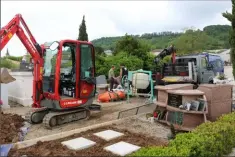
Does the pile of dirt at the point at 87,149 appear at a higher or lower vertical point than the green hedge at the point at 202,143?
lower

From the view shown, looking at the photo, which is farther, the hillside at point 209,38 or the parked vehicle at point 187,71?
the hillside at point 209,38

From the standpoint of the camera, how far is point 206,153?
4.65 meters

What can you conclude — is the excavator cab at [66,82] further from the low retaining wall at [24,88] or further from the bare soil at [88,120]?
the low retaining wall at [24,88]

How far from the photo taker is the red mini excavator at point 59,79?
7621 mm

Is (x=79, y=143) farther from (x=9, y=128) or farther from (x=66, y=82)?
(x=66, y=82)

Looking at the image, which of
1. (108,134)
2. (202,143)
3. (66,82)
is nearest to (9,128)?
(66,82)

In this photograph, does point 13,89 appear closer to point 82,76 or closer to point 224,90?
point 82,76

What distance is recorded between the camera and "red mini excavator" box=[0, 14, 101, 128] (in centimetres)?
762

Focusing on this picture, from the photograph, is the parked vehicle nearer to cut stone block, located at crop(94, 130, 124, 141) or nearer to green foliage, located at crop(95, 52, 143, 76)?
cut stone block, located at crop(94, 130, 124, 141)

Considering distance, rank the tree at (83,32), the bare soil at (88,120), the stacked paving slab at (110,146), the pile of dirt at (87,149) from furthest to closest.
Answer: the tree at (83,32) < the bare soil at (88,120) < the stacked paving slab at (110,146) < the pile of dirt at (87,149)

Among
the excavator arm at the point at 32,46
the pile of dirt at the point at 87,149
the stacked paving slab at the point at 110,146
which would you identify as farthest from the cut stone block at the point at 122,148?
the excavator arm at the point at 32,46

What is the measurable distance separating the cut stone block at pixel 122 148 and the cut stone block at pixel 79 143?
0.43 meters

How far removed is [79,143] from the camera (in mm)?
5395

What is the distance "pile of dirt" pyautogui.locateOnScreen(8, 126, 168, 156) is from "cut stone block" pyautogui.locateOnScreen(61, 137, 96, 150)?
97mm
